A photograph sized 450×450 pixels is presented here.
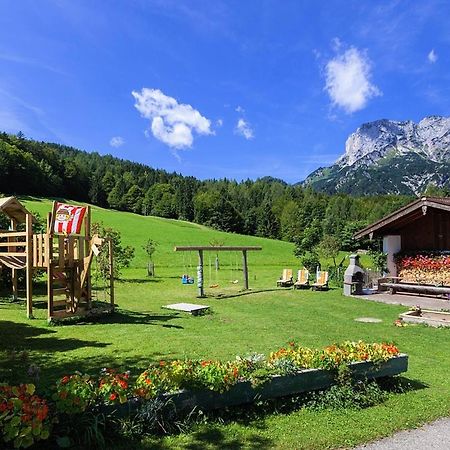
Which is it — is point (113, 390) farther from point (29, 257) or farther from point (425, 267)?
point (425, 267)

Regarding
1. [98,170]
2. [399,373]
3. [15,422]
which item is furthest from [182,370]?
[98,170]

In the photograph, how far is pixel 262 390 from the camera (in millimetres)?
5391

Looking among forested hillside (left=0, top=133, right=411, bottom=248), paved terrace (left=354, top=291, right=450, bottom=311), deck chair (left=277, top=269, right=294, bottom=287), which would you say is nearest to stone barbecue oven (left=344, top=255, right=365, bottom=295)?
paved terrace (left=354, top=291, right=450, bottom=311)

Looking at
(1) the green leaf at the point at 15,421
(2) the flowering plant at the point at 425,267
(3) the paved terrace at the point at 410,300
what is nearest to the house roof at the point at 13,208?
(1) the green leaf at the point at 15,421

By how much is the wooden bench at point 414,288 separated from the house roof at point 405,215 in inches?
93.2

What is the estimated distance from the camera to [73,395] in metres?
4.28

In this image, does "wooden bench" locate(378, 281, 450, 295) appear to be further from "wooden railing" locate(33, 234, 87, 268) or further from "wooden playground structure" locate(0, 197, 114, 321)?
"wooden railing" locate(33, 234, 87, 268)

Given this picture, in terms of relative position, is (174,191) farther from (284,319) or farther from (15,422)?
(15,422)

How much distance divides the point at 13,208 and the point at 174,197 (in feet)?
278

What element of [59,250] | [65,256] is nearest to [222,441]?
[59,250]

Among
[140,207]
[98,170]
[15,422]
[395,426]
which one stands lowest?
[395,426]

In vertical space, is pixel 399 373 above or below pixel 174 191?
below

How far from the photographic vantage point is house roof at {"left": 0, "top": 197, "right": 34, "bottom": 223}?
1440 centimetres

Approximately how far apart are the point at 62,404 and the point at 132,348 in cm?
430
